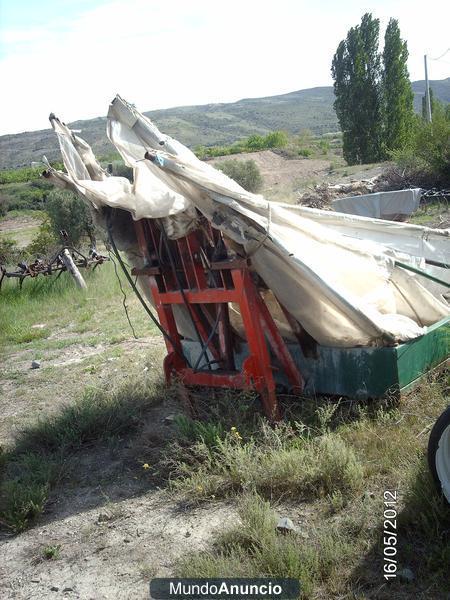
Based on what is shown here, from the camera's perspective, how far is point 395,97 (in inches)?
1880

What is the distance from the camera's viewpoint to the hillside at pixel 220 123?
113 metres

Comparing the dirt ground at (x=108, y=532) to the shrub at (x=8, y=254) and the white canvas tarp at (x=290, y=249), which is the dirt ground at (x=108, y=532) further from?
the shrub at (x=8, y=254)

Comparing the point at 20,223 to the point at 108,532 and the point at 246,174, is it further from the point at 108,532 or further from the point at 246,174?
the point at 108,532

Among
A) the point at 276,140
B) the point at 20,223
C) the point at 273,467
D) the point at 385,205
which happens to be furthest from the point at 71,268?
the point at 276,140

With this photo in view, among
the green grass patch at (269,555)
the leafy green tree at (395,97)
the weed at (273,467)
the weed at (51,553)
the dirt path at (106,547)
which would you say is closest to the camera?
the green grass patch at (269,555)

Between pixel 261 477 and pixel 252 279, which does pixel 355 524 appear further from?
pixel 252 279

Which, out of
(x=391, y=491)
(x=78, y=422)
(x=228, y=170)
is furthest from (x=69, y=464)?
(x=228, y=170)

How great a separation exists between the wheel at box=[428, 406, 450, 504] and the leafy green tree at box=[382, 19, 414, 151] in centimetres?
4653

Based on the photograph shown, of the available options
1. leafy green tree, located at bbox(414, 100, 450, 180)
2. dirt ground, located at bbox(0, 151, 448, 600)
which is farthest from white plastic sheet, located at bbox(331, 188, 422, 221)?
leafy green tree, located at bbox(414, 100, 450, 180)

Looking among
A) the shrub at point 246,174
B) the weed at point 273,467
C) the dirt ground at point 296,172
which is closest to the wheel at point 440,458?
the weed at point 273,467

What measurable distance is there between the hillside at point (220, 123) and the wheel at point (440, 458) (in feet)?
315

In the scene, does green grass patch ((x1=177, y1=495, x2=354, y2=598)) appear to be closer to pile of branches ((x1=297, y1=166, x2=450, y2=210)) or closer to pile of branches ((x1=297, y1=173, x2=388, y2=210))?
pile of branches ((x1=297, y1=166, x2=450, y2=210))

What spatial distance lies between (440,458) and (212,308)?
279cm

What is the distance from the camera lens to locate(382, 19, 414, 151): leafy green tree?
47.3 metres
